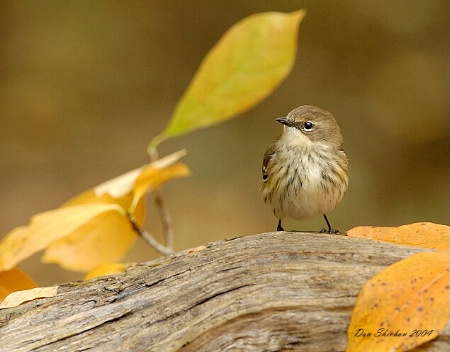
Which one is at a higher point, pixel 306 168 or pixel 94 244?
pixel 306 168

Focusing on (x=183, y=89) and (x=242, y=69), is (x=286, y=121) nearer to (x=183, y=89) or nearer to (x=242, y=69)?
(x=242, y=69)

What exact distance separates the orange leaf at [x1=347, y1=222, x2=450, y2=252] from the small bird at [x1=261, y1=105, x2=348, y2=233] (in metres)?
0.56

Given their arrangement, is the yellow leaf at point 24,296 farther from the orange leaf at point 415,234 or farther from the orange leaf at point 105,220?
the orange leaf at point 415,234

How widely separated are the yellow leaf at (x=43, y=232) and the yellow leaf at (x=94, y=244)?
3.0 inches

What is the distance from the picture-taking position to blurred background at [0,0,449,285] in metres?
3.26

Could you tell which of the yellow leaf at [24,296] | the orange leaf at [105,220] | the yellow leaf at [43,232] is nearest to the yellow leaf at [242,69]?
the orange leaf at [105,220]

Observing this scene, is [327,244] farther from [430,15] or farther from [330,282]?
[430,15]

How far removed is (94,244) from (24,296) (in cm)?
18

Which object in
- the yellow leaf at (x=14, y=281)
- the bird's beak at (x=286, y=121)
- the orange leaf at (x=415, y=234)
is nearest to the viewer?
the orange leaf at (x=415, y=234)

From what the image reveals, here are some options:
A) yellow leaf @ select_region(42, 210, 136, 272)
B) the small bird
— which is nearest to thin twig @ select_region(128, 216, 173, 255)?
yellow leaf @ select_region(42, 210, 136, 272)

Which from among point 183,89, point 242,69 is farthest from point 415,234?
point 183,89

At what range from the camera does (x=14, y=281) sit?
1318 millimetres

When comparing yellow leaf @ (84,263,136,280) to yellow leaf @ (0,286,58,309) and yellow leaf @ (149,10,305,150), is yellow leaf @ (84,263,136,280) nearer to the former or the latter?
yellow leaf @ (0,286,58,309)

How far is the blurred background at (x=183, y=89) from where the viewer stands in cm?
326
